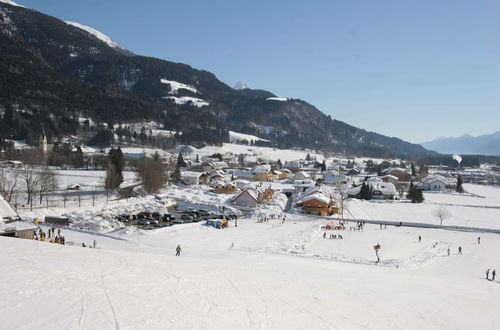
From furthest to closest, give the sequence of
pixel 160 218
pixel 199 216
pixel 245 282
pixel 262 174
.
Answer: pixel 262 174
pixel 199 216
pixel 160 218
pixel 245 282

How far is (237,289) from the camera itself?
11273 mm

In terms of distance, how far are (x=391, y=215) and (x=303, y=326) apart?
3717 cm

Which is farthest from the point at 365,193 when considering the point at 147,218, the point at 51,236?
the point at 51,236

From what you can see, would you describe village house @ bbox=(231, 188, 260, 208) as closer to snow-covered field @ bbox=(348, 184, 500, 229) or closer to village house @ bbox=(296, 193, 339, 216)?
village house @ bbox=(296, 193, 339, 216)

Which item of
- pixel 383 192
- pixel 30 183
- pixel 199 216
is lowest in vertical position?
pixel 199 216

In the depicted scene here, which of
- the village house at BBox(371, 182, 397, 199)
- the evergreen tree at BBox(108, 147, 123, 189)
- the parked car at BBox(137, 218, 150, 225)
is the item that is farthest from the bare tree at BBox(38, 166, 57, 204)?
the village house at BBox(371, 182, 397, 199)

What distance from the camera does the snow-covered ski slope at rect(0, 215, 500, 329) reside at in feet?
27.0

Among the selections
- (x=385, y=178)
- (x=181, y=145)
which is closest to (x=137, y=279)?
(x=385, y=178)

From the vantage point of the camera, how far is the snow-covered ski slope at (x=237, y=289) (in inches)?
324

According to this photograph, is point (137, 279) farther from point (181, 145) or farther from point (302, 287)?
point (181, 145)

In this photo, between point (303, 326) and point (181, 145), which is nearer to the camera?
point (303, 326)

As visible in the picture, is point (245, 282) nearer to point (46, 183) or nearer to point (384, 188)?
point (46, 183)

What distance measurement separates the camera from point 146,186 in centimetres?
5116

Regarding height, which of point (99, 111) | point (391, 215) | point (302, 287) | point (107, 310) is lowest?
point (391, 215)
